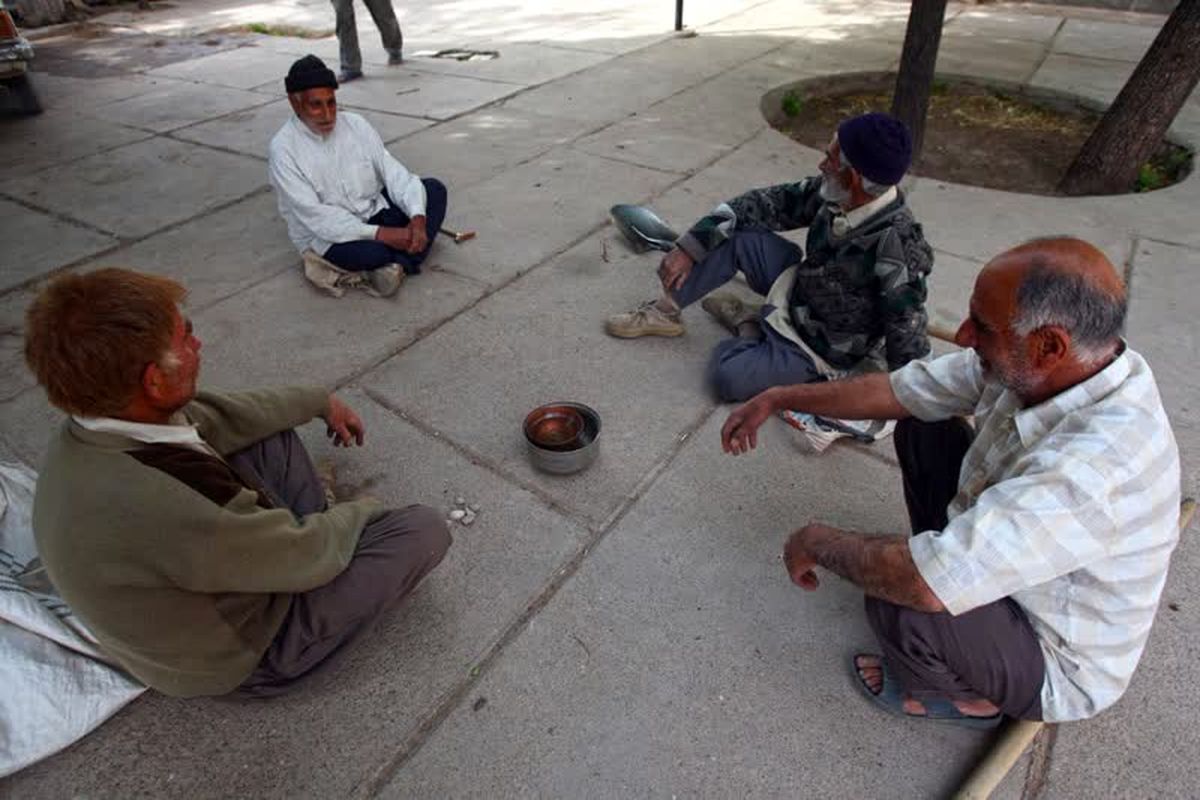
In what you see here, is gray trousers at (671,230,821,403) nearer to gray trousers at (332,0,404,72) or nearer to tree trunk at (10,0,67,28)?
gray trousers at (332,0,404,72)

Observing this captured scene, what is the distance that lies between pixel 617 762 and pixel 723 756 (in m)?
0.26

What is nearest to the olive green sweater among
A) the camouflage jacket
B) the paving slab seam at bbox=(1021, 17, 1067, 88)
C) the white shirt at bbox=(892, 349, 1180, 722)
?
the white shirt at bbox=(892, 349, 1180, 722)

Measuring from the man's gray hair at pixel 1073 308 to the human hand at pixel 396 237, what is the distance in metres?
2.85

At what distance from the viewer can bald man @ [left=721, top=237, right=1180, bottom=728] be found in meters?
1.30

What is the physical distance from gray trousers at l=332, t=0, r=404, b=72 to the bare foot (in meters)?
7.22

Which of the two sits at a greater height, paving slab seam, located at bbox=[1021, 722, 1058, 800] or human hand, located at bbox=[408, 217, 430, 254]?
human hand, located at bbox=[408, 217, 430, 254]

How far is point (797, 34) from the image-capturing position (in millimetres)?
8273

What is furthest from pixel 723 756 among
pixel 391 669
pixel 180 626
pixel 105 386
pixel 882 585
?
pixel 105 386

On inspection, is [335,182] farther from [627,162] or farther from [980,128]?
[980,128]

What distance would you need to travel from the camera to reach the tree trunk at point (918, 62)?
15.5ft

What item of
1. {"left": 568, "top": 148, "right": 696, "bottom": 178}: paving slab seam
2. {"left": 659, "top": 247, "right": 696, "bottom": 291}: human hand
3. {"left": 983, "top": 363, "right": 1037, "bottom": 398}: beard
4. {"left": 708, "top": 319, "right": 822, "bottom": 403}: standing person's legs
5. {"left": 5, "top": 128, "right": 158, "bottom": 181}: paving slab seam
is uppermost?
{"left": 983, "top": 363, "right": 1037, "bottom": 398}: beard

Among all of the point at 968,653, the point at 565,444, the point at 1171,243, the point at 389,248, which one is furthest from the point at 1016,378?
the point at 1171,243

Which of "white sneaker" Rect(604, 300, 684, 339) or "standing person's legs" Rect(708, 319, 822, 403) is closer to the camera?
"standing person's legs" Rect(708, 319, 822, 403)

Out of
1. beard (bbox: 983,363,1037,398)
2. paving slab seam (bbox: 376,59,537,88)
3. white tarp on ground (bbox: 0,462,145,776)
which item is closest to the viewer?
beard (bbox: 983,363,1037,398)
